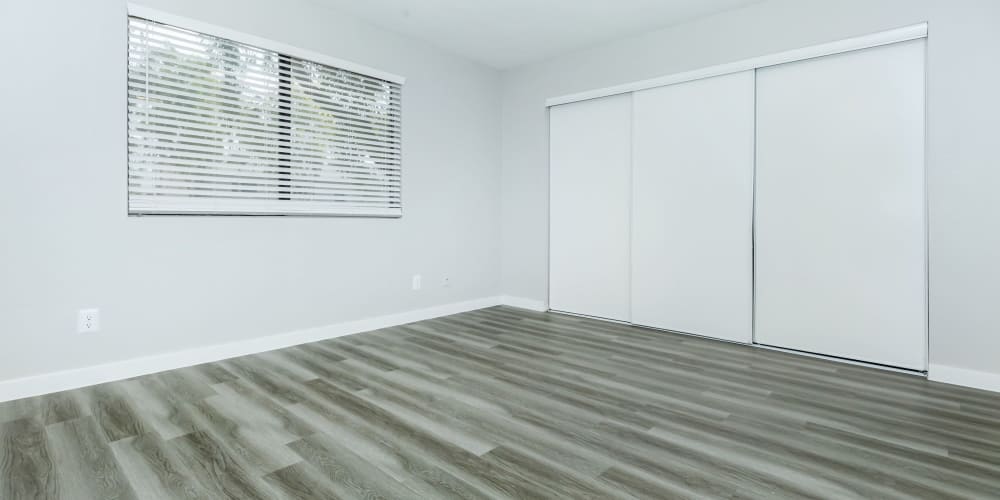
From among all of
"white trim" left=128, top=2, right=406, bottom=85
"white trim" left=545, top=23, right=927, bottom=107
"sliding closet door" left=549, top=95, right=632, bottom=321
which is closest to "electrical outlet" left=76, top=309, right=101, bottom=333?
"white trim" left=128, top=2, right=406, bottom=85

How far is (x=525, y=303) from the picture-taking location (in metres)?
5.14

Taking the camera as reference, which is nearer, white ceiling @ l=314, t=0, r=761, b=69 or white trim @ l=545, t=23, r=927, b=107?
A: white trim @ l=545, t=23, r=927, b=107

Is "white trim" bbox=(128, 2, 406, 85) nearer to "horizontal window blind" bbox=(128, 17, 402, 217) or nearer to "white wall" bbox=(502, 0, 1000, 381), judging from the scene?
"horizontal window blind" bbox=(128, 17, 402, 217)

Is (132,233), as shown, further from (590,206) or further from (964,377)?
(964,377)

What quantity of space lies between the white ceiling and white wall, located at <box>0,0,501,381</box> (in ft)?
0.93

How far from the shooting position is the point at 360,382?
2742mm

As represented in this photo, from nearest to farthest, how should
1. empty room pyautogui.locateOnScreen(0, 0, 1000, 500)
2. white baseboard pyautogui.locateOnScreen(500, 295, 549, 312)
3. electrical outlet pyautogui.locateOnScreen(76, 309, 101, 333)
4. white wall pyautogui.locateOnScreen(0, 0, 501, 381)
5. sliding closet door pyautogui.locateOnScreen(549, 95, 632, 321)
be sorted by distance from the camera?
empty room pyautogui.locateOnScreen(0, 0, 1000, 500)
white wall pyautogui.locateOnScreen(0, 0, 501, 381)
electrical outlet pyautogui.locateOnScreen(76, 309, 101, 333)
sliding closet door pyautogui.locateOnScreen(549, 95, 632, 321)
white baseboard pyautogui.locateOnScreen(500, 295, 549, 312)

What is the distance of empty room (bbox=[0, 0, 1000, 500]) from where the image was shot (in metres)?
1.91

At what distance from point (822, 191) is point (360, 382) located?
3.25m

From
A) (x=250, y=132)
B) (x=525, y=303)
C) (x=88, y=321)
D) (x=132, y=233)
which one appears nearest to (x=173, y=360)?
(x=88, y=321)

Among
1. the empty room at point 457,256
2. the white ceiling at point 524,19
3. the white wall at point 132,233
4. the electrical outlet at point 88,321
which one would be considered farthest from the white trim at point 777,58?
the electrical outlet at point 88,321

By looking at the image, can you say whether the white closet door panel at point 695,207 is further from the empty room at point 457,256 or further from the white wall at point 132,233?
the white wall at point 132,233

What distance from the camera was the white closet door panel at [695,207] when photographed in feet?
12.0

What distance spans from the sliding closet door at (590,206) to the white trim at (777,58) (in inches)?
4.1
